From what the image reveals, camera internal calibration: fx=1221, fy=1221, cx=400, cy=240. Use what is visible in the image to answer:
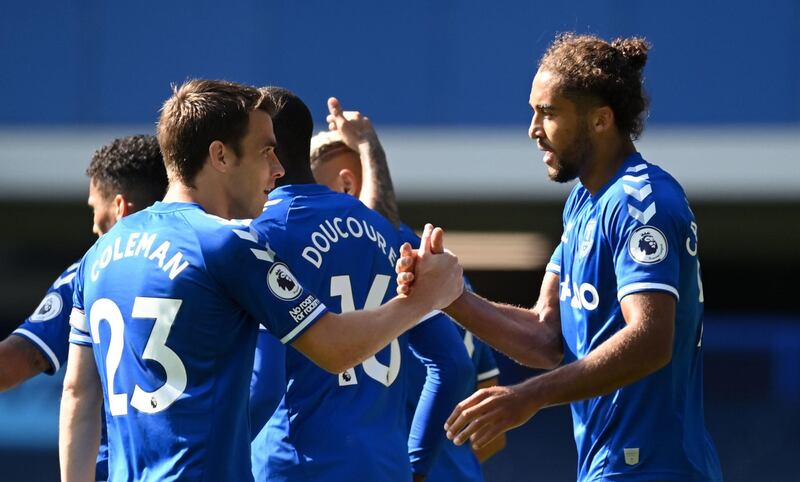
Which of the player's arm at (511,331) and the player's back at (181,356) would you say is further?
the player's arm at (511,331)

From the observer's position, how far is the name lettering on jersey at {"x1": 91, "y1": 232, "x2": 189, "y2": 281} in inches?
116

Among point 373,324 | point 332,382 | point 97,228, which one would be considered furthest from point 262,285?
point 97,228

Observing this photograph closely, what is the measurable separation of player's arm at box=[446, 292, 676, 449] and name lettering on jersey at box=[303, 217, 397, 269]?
781mm

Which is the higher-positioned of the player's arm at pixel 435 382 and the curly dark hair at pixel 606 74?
the curly dark hair at pixel 606 74

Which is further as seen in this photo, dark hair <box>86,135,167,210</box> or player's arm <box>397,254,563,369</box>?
dark hair <box>86,135,167,210</box>

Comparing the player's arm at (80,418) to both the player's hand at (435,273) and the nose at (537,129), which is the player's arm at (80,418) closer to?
the player's hand at (435,273)

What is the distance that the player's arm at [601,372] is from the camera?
9.99 feet

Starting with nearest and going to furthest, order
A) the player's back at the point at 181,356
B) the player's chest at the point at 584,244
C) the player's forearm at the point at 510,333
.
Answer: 1. the player's back at the point at 181,356
2. the player's chest at the point at 584,244
3. the player's forearm at the point at 510,333

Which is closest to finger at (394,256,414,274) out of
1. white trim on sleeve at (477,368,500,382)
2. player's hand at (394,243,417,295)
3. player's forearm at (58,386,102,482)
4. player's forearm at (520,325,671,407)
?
player's hand at (394,243,417,295)

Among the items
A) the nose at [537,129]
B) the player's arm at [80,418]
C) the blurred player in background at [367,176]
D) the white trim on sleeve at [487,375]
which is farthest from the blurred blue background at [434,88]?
the player's arm at [80,418]

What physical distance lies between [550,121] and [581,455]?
39.2 inches

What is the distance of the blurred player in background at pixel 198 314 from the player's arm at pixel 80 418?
1.29 ft

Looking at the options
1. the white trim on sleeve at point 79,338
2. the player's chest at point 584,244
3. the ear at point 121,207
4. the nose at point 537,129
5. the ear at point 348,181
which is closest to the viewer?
the player's chest at point 584,244

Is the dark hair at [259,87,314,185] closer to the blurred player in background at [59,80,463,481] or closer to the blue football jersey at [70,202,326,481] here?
the blurred player in background at [59,80,463,481]
